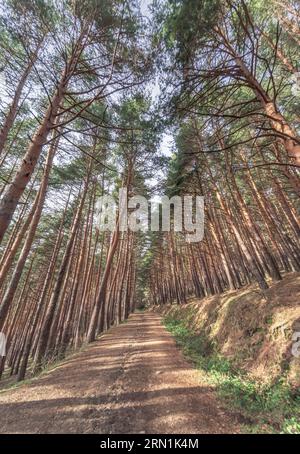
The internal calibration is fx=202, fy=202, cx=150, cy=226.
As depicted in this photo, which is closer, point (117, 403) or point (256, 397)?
point (117, 403)

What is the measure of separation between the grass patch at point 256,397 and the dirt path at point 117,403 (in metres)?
0.37

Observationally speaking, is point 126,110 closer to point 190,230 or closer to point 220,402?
point 220,402

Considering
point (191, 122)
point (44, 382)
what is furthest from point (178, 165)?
point (44, 382)

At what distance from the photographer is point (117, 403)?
4066 mm

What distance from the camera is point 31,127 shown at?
955 cm

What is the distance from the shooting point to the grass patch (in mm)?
3388

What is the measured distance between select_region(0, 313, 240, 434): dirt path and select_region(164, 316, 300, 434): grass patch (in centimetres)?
37

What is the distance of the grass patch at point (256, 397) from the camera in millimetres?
3388

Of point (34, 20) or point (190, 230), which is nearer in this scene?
Answer: point (34, 20)

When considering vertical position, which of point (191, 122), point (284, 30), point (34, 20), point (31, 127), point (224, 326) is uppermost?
point (284, 30)

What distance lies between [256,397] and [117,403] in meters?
2.94

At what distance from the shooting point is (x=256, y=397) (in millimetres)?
4297

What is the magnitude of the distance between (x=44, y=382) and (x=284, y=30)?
14854mm

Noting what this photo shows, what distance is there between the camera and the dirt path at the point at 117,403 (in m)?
3.33
